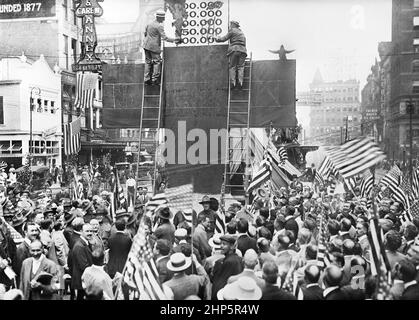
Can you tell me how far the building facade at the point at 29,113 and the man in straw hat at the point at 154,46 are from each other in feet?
6.05

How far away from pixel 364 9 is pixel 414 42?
5.34 ft

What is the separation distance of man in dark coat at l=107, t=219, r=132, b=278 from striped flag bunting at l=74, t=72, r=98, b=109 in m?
4.24

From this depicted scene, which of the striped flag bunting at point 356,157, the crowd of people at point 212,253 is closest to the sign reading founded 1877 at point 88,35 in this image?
the crowd of people at point 212,253

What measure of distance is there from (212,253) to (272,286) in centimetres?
201

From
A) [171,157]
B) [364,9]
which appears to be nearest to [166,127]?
[171,157]

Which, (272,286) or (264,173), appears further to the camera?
(264,173)

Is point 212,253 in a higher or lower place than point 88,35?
lower

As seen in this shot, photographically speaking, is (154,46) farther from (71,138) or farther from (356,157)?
(356,157)

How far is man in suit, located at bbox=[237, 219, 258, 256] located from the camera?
7121mm

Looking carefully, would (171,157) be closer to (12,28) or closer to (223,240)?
(12,28)

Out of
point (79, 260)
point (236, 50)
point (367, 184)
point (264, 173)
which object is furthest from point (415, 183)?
point (79, 260)

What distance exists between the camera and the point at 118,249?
7.54 metres

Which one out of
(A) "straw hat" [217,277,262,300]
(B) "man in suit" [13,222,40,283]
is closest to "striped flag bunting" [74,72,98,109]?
(B) "man in suit" [13,222,40,283]

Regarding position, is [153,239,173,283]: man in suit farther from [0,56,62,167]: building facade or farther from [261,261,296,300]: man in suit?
[0,56,62,167]: building facade
